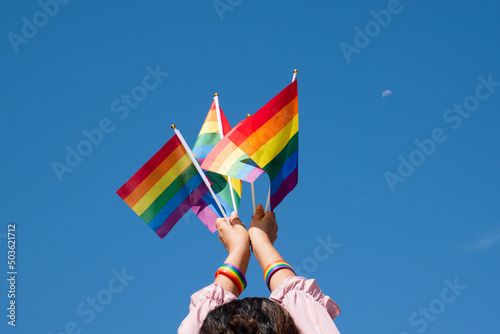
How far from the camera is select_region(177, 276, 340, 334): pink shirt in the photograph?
2568 mm

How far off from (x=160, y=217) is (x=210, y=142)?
1.01m

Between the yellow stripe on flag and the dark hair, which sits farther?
the yellow stripe on flag

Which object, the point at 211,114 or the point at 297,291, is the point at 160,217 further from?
the point at 297,291

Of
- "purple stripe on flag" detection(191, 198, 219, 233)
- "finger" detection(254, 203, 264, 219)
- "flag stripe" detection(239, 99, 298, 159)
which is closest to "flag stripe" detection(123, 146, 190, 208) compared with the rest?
"purple stripe on flag" detection(191, 198, 219, 233)

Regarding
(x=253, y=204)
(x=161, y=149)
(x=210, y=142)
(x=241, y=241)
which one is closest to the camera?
(x=241, y=241)

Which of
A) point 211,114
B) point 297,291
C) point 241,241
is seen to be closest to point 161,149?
point 211,114

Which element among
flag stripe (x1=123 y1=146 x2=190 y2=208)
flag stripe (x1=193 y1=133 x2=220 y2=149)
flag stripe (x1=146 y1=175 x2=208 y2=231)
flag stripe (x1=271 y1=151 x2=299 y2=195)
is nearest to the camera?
flag stripe (x1=271 y1=151 x2=299 y2=195)

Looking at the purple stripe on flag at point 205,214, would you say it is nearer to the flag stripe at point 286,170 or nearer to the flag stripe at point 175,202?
the flag stripe at point 175,202

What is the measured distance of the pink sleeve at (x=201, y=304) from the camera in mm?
2600

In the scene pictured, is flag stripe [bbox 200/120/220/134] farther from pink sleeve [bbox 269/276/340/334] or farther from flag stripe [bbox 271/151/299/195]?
pink sleeve [bbox 269/276/340/334]

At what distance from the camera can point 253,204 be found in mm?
4445

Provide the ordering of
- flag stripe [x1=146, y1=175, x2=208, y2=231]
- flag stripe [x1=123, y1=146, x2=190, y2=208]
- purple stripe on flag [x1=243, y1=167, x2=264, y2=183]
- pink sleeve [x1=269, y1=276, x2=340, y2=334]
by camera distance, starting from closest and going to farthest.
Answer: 1. pink sleeve [x1=269, y1=276, x2=340, y2=334]
2. purple stripe on flag [x1=243, y1=167, x2=264, y2=183]
3. flag stripe [x1=123, y1=146, x2=190, y2=208]
4. flag stripe [x1=146, y1=175, x2=208, y2=231]

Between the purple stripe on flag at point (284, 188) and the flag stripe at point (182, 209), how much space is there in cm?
80

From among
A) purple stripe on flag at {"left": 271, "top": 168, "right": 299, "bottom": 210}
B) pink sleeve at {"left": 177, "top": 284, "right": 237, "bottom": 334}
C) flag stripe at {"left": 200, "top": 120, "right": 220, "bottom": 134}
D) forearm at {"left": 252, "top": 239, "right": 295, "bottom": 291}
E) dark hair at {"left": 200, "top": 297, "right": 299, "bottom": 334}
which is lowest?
dark hair at {"left": 200, "top": 297, "right": 299, "bottom": 334}
